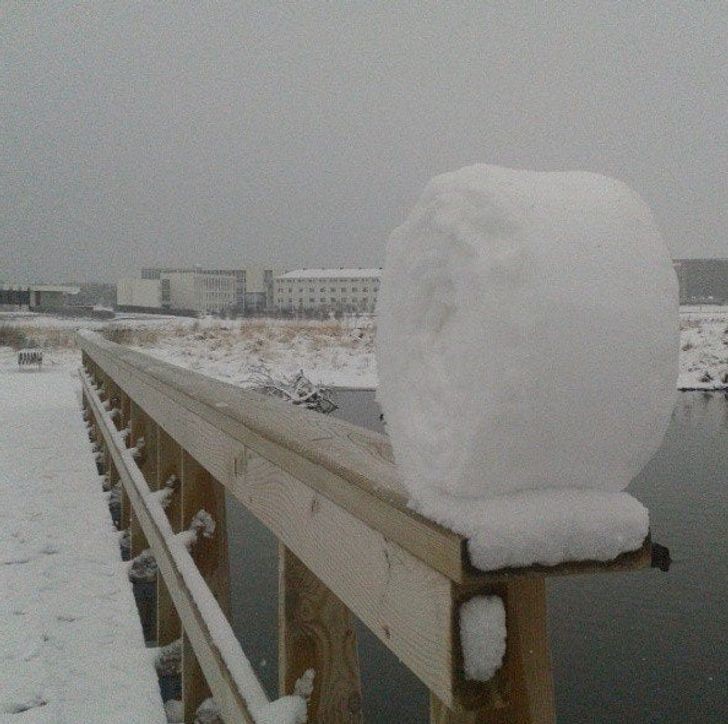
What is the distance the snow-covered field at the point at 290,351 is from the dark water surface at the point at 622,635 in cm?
1159

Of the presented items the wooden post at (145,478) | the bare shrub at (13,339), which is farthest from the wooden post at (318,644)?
the bare shrub at (13,339)

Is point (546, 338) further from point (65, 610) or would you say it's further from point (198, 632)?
point (65, 610)

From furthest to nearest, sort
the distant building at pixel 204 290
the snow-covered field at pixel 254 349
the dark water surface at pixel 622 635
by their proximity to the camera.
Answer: the distant building at pixel 204 290, the snow-covered field at pixel 254 349, the dark water surface at pixel 622 635

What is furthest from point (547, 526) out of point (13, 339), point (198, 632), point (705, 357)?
point (13, 339)

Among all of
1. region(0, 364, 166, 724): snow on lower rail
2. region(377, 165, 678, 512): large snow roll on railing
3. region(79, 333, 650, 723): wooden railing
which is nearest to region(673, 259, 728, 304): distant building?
region(0, 364, 166, 724): snow on lower rail

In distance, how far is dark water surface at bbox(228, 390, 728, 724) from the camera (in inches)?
171

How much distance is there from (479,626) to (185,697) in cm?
194

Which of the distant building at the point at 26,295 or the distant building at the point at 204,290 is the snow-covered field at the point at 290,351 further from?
the distant building at the point at 204,290

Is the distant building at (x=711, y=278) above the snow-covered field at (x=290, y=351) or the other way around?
above

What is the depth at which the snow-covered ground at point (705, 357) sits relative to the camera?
20.5 m

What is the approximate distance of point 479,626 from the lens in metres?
0.75

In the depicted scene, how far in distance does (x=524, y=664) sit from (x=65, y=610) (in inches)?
128

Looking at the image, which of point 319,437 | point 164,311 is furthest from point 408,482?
point 164,311

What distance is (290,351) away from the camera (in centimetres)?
2683
